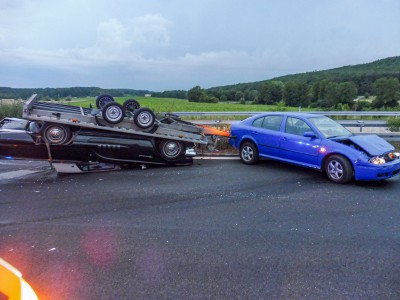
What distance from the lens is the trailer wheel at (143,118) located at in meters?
8.05

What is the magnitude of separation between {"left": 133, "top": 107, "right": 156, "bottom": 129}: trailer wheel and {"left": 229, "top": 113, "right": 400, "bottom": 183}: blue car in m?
2.37

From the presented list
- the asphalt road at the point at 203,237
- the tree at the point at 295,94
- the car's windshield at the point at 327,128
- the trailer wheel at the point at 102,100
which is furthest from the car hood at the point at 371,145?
the tree at the point at 295,94

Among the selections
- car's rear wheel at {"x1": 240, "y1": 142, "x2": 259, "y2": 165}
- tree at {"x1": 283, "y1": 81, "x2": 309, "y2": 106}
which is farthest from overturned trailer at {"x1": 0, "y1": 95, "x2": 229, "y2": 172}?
tree at {"x1": 283, "y1": 81, "x2": 309, "y2": 106}

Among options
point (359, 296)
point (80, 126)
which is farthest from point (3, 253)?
point (80, 126)

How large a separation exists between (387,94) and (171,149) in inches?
1315

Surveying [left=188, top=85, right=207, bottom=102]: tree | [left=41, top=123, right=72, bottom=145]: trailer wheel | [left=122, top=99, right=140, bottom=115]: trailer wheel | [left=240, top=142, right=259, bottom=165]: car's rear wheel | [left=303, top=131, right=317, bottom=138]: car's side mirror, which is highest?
[left=188, top=85, right=207, bottom=102]: tree

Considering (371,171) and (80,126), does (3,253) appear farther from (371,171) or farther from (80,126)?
(371,171)

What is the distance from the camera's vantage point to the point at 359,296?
302 centimetres

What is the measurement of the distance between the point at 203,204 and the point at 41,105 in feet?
15.4

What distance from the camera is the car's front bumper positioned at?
21.2 ft

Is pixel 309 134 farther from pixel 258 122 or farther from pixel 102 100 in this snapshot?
pixel 102 100

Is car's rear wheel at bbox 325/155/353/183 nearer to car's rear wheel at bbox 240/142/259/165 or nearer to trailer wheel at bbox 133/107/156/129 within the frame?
car's rear wheel at bbox 240/142/259/165

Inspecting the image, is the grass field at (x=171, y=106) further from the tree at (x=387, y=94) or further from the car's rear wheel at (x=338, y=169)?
the tree at (x=387, y=94)

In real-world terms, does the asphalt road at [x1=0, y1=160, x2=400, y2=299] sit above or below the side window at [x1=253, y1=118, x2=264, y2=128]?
below
